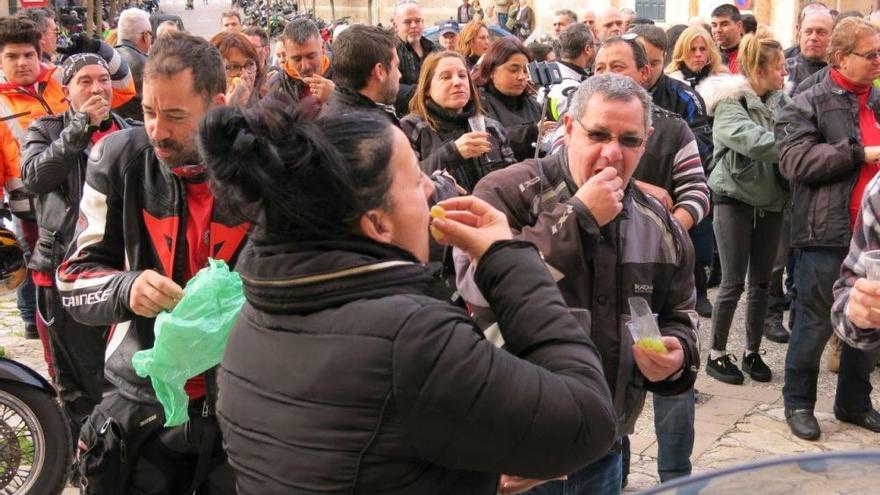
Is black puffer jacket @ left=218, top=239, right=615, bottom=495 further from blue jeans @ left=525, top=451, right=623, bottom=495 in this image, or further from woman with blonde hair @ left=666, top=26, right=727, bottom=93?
woman with blonde hair @ left=666, top=26, right=727, bottom=93

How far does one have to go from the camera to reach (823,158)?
563 cm

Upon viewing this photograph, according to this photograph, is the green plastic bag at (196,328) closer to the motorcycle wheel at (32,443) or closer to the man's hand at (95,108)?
the motorcycle wheel at (32,443)

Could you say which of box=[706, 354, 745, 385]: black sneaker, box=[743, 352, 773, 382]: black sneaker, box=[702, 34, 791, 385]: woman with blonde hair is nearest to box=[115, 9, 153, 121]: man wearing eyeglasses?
box=[702, 34, 791, 385]: woman with blonde hair

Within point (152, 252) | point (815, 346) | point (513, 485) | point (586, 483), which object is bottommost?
point (815, 346)

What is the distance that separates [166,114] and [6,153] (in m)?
3.74

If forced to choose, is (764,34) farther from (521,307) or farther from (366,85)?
(521,307)

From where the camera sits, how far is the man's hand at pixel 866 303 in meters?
2.79

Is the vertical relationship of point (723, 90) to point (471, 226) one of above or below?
below

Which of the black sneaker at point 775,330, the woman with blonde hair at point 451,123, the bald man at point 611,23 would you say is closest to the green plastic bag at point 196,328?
the woman with blonde hair at point 451,123

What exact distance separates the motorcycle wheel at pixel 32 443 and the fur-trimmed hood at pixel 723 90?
4206 mm

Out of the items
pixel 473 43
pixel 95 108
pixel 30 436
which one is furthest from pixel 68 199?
pixel 473 43

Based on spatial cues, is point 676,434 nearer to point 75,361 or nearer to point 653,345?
point 653,345

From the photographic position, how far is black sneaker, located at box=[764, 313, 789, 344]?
299 inches

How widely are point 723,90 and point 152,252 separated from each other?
4502 mm
